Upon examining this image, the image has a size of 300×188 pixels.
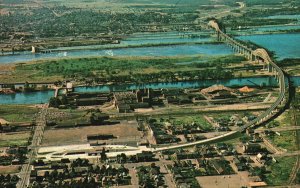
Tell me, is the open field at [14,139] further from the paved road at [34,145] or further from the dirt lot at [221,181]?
the dirt lot at [221,181]

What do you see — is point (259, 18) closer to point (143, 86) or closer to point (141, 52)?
point (141, 52)

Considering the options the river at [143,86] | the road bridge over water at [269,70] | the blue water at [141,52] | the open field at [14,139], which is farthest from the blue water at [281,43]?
the open field at [14,139]

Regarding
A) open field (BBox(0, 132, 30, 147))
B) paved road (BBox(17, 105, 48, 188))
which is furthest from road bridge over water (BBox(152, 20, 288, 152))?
open field (BBox(0, 132, 30, 147))

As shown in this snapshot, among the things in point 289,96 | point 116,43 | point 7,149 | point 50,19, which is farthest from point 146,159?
point 50,19

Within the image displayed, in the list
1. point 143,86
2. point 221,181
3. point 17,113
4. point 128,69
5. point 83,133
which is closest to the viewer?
point 221,181

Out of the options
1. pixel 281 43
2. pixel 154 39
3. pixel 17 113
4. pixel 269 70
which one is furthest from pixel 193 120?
pixel 154 39

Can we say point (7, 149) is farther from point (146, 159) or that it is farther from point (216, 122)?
point (216, 122)

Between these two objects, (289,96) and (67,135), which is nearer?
(67,135)
